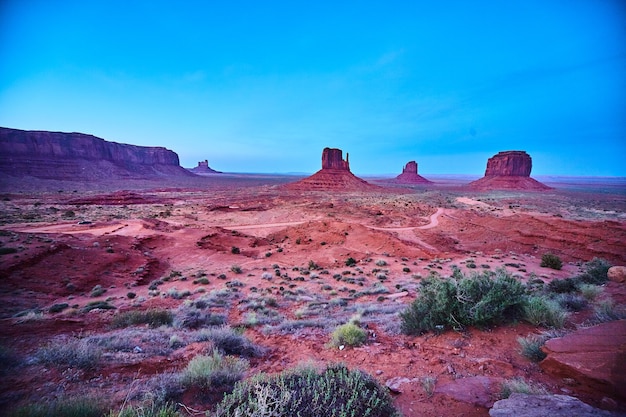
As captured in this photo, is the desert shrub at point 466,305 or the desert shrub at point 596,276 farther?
the desert shrub at point 596,276

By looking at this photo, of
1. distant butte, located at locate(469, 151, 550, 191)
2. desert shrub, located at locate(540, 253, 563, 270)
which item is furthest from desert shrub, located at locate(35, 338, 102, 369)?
distant butte, located at locate(469, 151, 550, 191)

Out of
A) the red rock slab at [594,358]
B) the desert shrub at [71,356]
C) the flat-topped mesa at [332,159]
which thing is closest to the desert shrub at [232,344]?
the desert shrub at [71,356]

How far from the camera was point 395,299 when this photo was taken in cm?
957

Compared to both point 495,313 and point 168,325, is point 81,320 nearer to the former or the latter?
point 168,325

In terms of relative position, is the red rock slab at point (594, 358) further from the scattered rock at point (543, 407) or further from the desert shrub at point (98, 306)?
the desert shrub at point (98, 306)

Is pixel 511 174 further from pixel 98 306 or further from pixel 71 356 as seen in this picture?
pixel 71 356

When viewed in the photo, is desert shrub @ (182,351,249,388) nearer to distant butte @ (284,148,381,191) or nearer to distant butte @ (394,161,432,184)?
distant butte @ (284,148,381,191)

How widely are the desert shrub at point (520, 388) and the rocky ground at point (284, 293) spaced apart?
185mm

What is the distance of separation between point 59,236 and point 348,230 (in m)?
19.1

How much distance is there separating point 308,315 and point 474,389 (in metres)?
5.27

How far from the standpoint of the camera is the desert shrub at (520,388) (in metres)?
3.28

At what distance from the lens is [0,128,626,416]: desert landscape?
3.49 meters

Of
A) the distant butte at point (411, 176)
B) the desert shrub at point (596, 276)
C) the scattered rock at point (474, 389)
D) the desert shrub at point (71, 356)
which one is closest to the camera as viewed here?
the scattered rock at point (474, 389)

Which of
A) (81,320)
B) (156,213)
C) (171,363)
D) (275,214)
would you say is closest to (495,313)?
(171,363)
